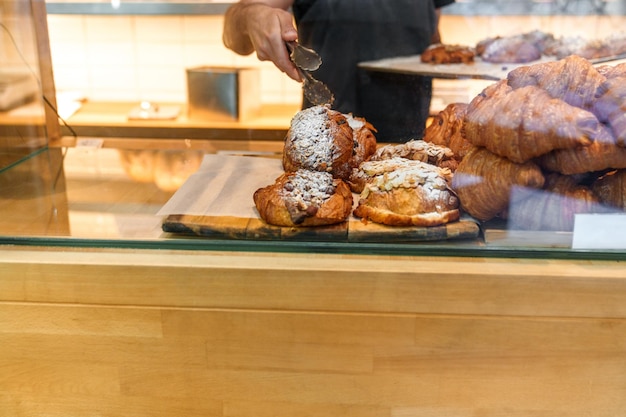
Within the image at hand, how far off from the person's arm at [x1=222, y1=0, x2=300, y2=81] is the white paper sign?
0.58 meters

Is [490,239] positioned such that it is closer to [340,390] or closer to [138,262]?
[340,390]

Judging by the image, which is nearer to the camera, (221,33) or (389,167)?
(389,167)

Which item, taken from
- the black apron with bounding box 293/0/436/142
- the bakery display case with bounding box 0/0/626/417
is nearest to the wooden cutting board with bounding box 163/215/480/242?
the bakery display case with bounding box 0/0/626/417

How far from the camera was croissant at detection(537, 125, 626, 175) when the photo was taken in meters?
0.82

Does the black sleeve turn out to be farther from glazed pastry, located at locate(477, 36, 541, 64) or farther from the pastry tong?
the pastry tong

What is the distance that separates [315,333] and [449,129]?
0.47 meters

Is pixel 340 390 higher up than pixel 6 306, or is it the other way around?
pixel 6 306

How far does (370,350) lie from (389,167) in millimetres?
290

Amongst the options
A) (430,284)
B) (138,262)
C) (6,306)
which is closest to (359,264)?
(430,284)

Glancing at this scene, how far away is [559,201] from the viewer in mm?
870

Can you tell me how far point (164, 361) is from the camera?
93 cm

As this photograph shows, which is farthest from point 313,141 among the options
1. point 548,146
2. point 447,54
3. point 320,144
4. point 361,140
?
point 447,54

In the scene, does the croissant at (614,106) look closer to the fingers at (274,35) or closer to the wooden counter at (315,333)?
the wooden counter at (315,333)

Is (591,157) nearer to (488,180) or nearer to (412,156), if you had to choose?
(488,180)
